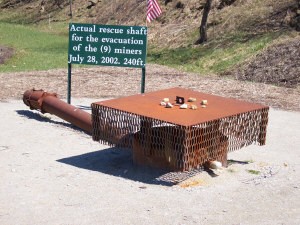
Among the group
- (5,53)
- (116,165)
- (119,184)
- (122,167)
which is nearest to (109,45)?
(116,165)

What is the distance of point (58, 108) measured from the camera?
10.3 meters

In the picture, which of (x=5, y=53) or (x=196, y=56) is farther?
(x=5, y=53)

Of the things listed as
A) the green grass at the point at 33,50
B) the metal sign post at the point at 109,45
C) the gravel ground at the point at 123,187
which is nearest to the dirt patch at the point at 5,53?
the green grass at the point at 33,50

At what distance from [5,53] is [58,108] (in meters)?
13.9

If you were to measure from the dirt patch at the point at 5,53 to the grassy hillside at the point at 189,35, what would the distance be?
33cm

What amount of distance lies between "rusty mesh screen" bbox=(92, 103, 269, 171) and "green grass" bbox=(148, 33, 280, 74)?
1092 centimetres

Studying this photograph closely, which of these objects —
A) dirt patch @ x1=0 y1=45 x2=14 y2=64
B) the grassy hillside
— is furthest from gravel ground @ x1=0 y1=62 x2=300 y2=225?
dirt patch @ x1=0 y1=45 x2=14 y2=64

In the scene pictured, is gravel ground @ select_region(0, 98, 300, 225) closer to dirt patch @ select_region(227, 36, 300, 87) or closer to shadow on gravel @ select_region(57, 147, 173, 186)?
shadow on gravel @ select_region(57, 147, 173, 186)

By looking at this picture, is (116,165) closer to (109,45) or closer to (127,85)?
(109,45)

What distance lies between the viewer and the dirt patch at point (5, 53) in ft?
71.5

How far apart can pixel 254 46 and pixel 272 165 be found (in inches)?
486

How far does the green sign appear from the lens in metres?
11.6

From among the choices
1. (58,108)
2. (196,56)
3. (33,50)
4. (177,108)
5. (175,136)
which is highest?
(177,108)

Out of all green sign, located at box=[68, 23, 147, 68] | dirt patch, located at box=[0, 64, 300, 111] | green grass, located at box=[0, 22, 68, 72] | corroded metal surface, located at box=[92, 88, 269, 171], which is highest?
green sign, located at box=[68, 23, 147, 68]
